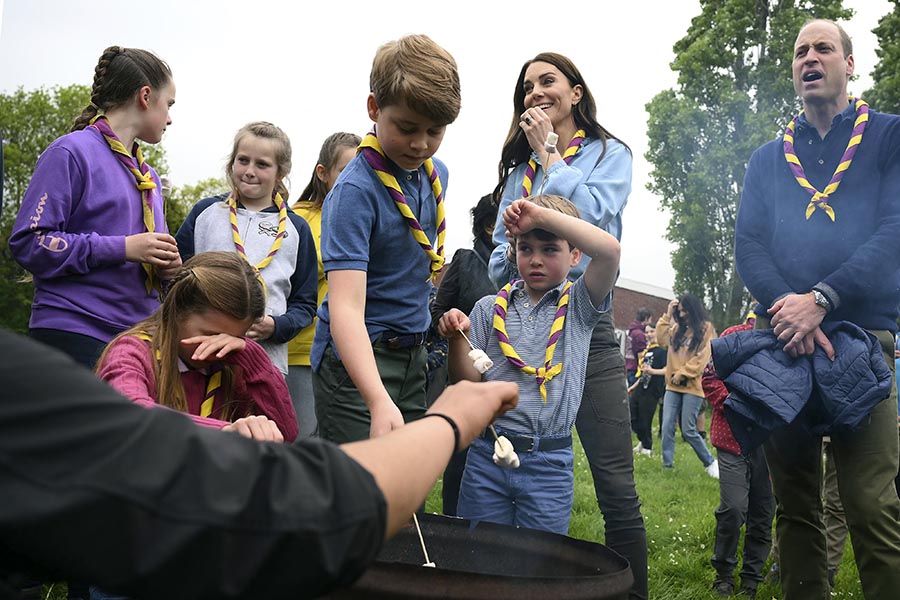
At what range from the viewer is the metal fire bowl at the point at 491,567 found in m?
1.83

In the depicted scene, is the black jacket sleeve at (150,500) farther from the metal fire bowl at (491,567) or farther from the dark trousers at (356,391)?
the dark trousers at (356,391)

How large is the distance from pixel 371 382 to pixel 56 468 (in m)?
1.57

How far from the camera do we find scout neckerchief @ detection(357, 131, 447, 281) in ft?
9.61

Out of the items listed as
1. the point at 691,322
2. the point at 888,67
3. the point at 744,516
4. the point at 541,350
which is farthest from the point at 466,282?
the point at 888,67

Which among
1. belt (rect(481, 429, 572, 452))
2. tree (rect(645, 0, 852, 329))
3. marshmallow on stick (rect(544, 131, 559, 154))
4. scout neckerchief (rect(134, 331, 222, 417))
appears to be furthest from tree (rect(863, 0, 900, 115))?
scout neckerchief (rect(134, 331, 222, 417))

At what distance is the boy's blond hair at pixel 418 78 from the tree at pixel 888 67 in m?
18.7

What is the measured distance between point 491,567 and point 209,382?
1101 mm

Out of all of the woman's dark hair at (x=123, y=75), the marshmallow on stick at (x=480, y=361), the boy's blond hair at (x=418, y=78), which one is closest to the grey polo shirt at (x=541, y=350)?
the marshmallow on stick at (x=480, y=361)

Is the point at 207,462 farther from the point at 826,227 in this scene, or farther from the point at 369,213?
the point at 826,227

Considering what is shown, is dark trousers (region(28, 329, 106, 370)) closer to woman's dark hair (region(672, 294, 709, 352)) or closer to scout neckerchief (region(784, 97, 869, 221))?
scout neckerchief (region(784, 97, 869, 221))

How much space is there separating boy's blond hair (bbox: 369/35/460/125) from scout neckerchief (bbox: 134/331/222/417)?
1.03 meters

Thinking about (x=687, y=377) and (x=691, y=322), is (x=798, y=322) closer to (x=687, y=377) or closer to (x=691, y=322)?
(x=687, y=377)

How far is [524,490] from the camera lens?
10.2 feet

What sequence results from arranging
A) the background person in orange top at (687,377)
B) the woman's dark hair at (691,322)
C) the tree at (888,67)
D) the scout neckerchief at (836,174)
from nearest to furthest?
the scout neckerchief at (836,174), the background person in orange top at (687,377), the woman's dark hair at (691,322), the tree at (888,67)
